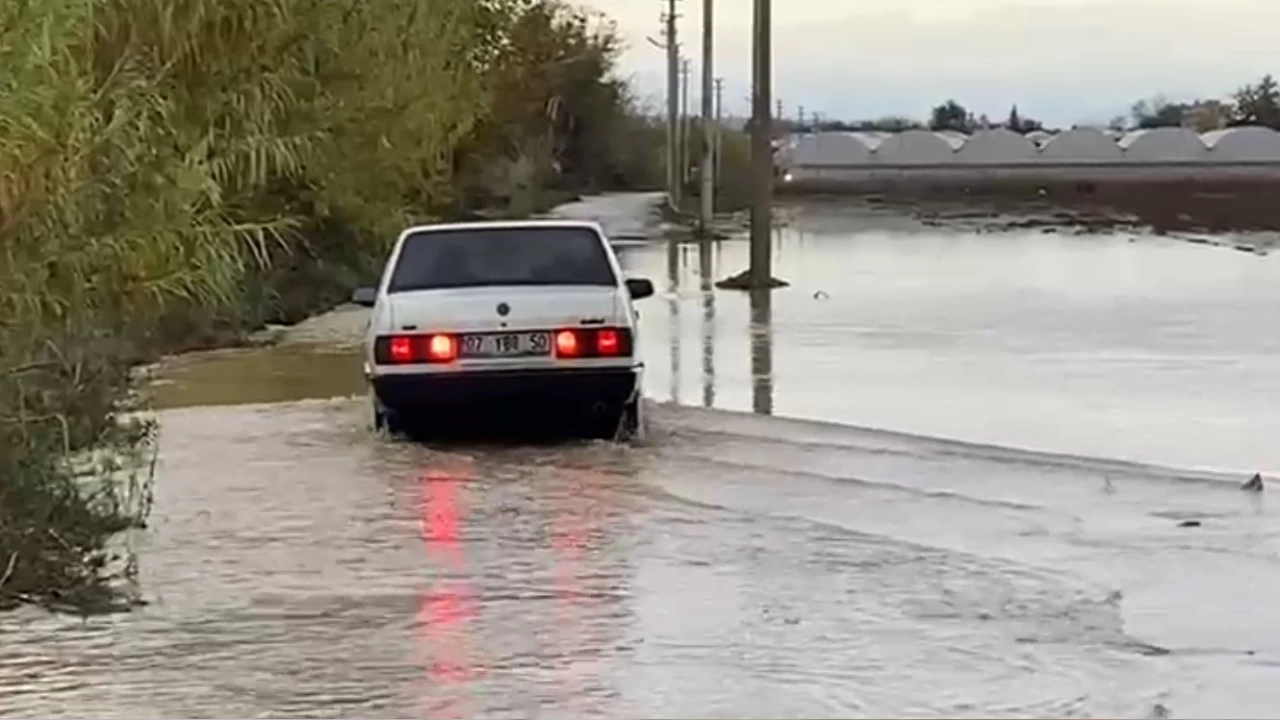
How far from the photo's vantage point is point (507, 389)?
1422cm

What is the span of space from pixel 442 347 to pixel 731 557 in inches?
160

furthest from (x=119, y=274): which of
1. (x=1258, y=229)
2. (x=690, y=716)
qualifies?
(x=1258, y=229)

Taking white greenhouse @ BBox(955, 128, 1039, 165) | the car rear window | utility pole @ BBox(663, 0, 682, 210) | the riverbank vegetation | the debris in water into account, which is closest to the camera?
the riverbank vegetation

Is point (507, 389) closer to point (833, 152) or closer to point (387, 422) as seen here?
point (387, 422)

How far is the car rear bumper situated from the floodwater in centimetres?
37

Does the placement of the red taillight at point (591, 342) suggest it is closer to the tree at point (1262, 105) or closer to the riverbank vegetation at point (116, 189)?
the riverbank vegetation at point (116, 189)

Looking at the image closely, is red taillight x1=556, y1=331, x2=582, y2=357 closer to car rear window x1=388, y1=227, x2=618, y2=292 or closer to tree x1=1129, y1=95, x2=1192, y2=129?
car rear window x1=388, y1=227, x2=618, y2=292

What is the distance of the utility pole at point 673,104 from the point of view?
2569 inches

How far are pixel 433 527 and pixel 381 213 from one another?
1024 centimetres

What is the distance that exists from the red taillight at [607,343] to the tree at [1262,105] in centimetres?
10464

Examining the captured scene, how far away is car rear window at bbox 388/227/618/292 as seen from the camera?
598 inches

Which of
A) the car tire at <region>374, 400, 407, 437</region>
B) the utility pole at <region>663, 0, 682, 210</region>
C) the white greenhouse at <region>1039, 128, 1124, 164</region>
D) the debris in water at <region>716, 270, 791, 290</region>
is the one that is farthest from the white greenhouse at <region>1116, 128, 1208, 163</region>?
the car tire at <region>374, 400, 407, 437</region>

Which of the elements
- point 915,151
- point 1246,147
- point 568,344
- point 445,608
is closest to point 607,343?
point 568,344

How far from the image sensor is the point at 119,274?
8711 millimetres
